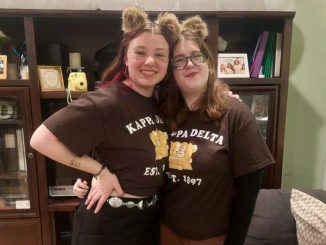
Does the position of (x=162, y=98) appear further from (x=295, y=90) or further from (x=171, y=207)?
(x=295, y=90)

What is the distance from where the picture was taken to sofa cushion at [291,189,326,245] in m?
1.24

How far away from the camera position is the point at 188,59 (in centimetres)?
102

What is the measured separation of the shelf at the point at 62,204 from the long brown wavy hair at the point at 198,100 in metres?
0.92

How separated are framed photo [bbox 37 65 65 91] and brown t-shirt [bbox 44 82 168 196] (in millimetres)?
678

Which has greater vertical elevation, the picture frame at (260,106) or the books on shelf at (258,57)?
the books on shelf at (258,57)

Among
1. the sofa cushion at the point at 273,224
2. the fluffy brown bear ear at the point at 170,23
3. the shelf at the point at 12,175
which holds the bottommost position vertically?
the sofa cushion at the point at 273,224

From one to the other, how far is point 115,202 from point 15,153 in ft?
3.31

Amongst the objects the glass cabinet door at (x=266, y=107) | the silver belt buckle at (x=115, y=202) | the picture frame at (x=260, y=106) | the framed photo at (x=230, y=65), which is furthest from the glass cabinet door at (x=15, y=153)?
the picture frame at (x=260, y=106)

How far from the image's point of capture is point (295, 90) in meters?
1.95

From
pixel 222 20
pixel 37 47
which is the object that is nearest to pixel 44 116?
pixel 37 47

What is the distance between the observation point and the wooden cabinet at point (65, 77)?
145cm

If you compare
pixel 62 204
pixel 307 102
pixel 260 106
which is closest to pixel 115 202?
pixel 62 204

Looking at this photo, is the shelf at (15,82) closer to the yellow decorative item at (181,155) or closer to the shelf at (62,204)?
the shelf at (62,204)

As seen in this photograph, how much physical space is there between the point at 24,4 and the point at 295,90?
6.09 feet
